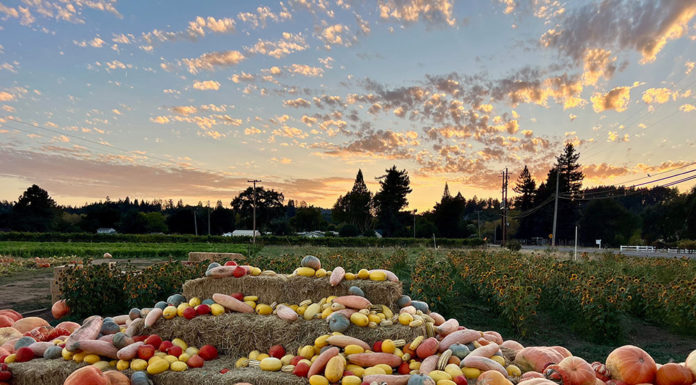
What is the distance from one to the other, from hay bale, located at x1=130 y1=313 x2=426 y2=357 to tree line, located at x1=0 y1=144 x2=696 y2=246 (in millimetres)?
49126

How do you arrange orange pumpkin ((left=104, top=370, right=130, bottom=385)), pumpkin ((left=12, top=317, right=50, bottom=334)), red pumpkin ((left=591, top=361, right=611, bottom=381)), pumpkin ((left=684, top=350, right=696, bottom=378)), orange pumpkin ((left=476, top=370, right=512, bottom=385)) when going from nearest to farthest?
orange pumpkin ((left=476, top=370, right=512, bottom=385)) → pumpkin ((left=684, top=350, right=696, bottom=378)) → orange pumpkin ((left=104, top=370, right=130, bottom=385)) → red pumpkin ((left=591, top=361, right=611, bottom=381)) → pumpkin ((left=12, top=317, right=50, bottom=334))

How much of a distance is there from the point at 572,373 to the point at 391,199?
59611 millimetres

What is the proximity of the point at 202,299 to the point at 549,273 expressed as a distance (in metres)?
7.19

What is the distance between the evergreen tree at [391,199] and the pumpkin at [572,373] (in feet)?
188

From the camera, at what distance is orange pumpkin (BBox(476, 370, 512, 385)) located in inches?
147

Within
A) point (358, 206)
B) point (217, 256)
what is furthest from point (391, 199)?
point (217, 256)

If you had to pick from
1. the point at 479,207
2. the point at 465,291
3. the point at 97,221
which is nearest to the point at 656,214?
the point at 479,207

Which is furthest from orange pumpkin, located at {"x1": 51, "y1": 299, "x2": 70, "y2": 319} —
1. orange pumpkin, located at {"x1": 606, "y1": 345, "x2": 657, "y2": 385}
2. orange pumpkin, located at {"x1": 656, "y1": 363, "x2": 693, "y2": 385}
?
orange pumpkin, located at {"x1": 656, "y1": 363, "x2": 693, "y2": 385}

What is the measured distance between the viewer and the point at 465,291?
425 inches

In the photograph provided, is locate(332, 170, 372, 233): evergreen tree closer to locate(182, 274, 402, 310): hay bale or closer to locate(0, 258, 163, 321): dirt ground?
locate(0, 258, 163, 321): dirt ground

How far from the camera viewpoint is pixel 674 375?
396cm

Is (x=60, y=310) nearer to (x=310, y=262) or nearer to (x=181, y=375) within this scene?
(x=181, y=375)

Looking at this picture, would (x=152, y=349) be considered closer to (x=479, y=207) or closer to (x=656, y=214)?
(x=656, y=214)

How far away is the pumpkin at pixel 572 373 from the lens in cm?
392
